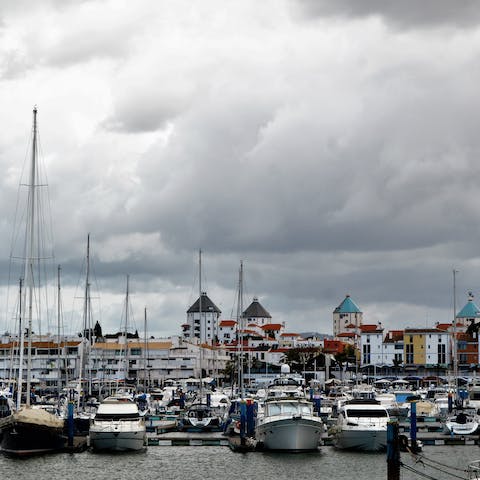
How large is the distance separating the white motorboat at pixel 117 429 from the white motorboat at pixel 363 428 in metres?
14.4

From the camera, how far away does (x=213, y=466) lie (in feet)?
235

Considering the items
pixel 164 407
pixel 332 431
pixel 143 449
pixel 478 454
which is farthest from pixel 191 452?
pixel 164 407

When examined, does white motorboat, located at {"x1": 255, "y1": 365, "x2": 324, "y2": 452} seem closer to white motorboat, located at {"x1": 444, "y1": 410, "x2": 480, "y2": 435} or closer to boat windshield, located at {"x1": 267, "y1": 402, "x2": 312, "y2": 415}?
boat windshield, located at {"x1": 267, "y1": 402, "x2": 312, "y2": 415}

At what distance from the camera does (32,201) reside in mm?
74062

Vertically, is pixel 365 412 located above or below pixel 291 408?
below

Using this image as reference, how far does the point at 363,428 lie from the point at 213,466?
1118cm

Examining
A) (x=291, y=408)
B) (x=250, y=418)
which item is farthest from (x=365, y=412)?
(x=250, y=418)

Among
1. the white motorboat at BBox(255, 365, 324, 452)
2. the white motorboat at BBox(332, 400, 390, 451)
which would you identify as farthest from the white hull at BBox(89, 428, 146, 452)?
the white motorboat at BBox(332, 400, 390, 451)

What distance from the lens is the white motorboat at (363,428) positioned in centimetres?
7456

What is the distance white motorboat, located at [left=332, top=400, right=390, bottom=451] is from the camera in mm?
74562

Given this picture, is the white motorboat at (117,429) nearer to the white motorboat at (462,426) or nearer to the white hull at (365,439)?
the white hull at (365,439)

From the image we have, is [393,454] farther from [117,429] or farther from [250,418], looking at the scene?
[250,418]

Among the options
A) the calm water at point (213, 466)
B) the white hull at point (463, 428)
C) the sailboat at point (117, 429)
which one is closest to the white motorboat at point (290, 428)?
the calm water at point (213, 466)

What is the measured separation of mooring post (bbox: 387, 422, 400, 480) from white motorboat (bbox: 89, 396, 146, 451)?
1123 inches
